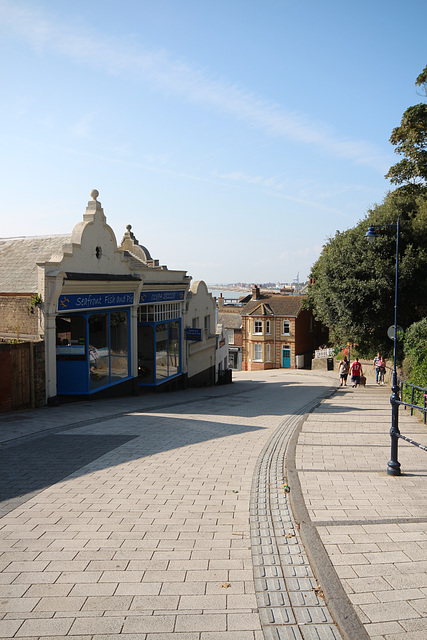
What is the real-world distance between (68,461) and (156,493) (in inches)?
90.1

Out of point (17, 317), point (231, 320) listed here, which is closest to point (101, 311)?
point (17, 317)

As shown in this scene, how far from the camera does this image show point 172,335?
72.4 ft

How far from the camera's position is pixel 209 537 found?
5703 millimetres

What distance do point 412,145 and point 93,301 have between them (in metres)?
17.9

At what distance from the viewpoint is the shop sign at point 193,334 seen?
75.7ft

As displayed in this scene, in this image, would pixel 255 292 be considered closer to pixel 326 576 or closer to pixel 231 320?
pixel 231 320

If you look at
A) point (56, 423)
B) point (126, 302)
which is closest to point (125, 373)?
point (126, 302)

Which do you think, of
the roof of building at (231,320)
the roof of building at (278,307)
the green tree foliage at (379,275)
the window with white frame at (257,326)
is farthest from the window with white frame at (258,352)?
the green tree foliage at (379,275)

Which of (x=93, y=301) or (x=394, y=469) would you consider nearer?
(x=394, y=469)

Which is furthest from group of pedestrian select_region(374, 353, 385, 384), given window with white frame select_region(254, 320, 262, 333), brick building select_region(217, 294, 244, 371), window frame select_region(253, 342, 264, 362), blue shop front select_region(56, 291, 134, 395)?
brick building select_region(217, 294, 244, 371)

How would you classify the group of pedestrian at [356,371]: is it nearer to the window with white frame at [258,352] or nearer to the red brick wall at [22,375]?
the red brick wall at [22,375]

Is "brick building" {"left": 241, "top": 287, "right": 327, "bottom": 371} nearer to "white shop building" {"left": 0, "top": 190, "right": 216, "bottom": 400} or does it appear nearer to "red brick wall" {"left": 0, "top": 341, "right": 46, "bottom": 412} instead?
"white shop building" {"left": 0, "top": 190, "right": 216, "bottom": 400}

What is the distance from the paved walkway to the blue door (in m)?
43.9

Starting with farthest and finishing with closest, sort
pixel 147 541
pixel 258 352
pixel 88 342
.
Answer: pixel 258 352, pixel 88 342, pixel 147 541
